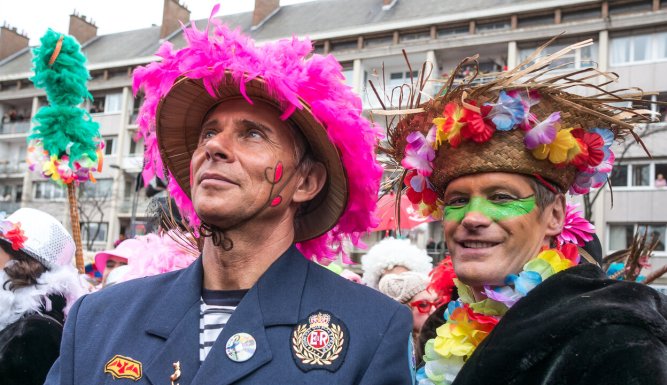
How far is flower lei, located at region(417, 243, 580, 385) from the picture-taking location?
7.51 feet

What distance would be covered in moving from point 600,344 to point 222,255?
1301 millimetres

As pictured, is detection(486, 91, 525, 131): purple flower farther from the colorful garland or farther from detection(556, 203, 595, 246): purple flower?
the colorful garland

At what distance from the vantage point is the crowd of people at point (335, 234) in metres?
2.05

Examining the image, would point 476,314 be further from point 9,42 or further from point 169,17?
point 9,42

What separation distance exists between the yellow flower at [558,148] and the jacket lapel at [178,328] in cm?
139

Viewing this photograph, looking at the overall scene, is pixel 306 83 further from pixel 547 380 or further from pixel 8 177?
pixel 8 177

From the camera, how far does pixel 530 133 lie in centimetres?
251

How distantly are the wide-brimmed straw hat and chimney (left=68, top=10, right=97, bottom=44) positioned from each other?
1649 inches

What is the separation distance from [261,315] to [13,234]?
98.5 inches

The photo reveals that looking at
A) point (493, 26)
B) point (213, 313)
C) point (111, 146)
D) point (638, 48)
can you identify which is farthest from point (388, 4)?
point (213, 313)

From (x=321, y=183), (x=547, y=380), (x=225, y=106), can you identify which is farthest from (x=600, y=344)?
(x=225, y=106)

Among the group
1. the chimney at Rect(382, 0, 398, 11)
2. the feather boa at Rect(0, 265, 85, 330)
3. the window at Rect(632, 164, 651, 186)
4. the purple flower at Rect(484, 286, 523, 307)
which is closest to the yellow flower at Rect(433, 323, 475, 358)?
the purple flower at Rect(484, 286, 523, 307)

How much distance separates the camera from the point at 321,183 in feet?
8.68

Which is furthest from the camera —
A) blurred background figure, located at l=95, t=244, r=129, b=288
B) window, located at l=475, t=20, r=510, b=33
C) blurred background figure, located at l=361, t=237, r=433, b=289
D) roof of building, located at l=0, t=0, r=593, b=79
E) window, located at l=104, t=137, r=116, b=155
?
window, located at l=104, t=137, r=116, b=155
